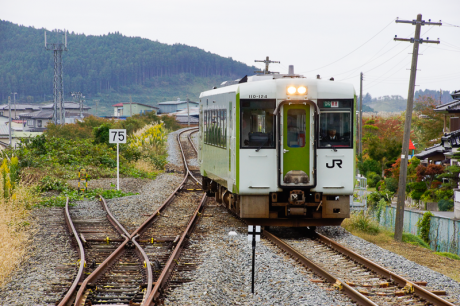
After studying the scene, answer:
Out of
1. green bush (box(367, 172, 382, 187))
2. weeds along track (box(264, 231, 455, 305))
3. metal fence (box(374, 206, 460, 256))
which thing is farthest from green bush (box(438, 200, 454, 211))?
weeds along track (box(264, 231, 455, 305))

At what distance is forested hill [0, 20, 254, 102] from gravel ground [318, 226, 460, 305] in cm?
16285

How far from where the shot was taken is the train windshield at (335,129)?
431 inches

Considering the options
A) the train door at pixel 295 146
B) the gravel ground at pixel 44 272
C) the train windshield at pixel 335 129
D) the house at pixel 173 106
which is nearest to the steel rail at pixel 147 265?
the gravel ground at pixel 44 272

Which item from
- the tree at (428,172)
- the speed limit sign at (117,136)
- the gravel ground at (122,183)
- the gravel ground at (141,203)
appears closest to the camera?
the gravel ground at (141,203)

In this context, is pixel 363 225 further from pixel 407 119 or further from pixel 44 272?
pixel 44 272

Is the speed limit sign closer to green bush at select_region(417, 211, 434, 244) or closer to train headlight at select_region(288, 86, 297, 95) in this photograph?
train headlight at select_region(288, 86, 297, 95)

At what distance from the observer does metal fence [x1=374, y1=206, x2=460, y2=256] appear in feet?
62.2

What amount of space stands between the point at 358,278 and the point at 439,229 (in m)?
13.5

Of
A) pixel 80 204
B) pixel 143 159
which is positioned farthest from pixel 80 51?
pixel 80 204

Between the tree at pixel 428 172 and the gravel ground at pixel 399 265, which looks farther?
the tree at pixel 428 172

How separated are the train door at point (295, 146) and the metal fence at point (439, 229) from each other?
10393mm

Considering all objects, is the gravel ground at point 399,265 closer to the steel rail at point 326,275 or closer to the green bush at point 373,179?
the steel rail at point 326,275

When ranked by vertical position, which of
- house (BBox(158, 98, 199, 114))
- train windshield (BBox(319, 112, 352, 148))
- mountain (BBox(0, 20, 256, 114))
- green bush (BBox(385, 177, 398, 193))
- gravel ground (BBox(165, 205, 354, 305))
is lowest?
green bush (BBox(385, 177, 398, 193))

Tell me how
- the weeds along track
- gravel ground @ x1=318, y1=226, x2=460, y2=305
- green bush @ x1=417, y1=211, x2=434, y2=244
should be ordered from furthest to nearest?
green bush @ x1=417, y1=211, x2=434, y2=244 < gravel ground @ x1=318, y1=226, x2=460, y2=305 < the weeds along track
